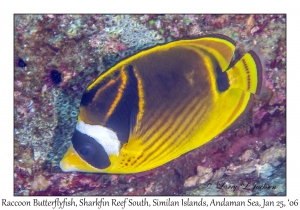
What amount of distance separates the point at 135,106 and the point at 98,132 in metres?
0.23

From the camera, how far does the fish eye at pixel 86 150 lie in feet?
4.74

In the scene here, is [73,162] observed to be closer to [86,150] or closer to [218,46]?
[86,150]

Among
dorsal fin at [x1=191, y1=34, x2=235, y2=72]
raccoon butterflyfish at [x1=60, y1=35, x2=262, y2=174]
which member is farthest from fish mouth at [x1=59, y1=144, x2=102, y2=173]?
dorsal fin at [x1=191, y1=34, x2=235, y2=72]

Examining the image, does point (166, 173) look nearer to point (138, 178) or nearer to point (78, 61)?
point (138, 178)

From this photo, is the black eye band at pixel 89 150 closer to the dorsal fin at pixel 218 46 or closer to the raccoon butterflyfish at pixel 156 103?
the raccoon butterflyfish at pixel 156 103

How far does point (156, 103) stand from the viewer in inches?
55.4

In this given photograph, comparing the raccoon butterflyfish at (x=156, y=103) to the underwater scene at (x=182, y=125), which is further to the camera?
the underwater scene at (x=182, y=125)

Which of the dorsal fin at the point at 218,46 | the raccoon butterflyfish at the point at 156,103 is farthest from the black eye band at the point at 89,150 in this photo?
the dorsal fin at the point at 218,46

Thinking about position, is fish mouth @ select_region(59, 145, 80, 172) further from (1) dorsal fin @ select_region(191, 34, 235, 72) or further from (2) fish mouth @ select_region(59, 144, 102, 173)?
(1) dorsal fin @ select_region(191, 34, 235, 72)

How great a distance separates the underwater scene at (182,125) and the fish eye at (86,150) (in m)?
0.06

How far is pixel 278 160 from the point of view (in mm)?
2260

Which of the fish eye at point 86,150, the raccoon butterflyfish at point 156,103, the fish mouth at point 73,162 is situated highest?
the raccoon butterflyfish at point 156,103

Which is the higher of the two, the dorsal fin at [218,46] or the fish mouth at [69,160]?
the dorsal fin at [218,46]
